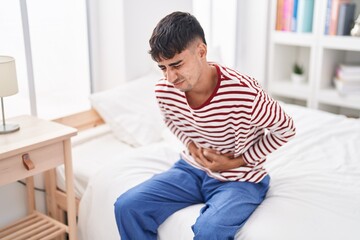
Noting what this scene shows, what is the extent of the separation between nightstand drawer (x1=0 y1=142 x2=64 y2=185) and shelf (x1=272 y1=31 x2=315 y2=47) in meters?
1.81

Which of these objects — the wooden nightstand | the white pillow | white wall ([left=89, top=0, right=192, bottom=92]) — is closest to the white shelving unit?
white wall ([left=89, top=0, right=192, bottom=92])

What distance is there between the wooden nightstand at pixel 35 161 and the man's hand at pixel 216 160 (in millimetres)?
449

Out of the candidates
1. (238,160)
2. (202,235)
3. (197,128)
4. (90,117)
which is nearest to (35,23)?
(90,117)

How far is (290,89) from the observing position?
2949 mm

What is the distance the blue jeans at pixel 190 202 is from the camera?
4.19ft

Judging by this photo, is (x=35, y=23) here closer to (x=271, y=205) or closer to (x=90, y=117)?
(x=90, y=117)

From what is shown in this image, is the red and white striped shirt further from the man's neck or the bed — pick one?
the bed

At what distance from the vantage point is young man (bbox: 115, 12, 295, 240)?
1.29 metres

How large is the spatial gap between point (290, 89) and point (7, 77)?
6.43 ft

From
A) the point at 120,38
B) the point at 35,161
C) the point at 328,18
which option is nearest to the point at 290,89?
the point at 328,18

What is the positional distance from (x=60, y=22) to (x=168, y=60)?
939 mm

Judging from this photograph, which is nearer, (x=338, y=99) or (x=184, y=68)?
(x=184, y=68)

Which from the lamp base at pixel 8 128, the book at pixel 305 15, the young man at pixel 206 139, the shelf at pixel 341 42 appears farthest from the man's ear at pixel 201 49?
the book at pixel 305 15

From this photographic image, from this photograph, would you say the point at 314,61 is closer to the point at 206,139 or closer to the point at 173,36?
the point at 206,139
